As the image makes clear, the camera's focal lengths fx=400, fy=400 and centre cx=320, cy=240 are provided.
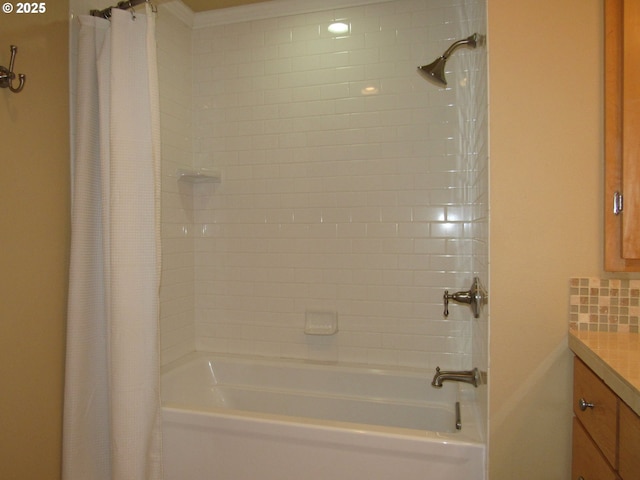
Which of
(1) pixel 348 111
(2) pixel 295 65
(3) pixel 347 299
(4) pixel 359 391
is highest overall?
(2) pixel 295 65

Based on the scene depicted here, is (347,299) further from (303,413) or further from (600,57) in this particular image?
(600,57)

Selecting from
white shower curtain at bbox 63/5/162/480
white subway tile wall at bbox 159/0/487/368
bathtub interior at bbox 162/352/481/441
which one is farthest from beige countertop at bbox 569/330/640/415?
white shower curtain at bbox 63/5/162/480

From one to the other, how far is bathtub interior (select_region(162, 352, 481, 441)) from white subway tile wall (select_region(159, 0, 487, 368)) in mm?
118

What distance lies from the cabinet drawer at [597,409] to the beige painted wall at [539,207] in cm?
6

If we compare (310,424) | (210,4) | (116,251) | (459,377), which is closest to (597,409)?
(459,377)

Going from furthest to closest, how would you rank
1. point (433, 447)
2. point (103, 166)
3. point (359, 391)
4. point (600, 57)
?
point (359, 391) → point (103, 166) → point (433, 447) → point (600, 57)

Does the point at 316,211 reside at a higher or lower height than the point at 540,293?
higher

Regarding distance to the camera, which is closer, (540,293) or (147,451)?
Answer: (540,293)

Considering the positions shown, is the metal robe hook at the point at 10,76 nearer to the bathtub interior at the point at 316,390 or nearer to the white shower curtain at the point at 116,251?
Answer: the white shower curtain at the point at 116,251

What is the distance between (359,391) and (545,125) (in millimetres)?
1593

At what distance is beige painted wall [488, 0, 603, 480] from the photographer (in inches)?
47.3

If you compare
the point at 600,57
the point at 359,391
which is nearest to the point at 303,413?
the point at 359,391

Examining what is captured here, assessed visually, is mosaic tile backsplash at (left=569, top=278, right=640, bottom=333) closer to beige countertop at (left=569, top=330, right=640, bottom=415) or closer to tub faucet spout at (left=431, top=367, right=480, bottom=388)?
beige countertop at (left=569, top=330, right=640, bottom=415)

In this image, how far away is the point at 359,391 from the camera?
2.18 metres
